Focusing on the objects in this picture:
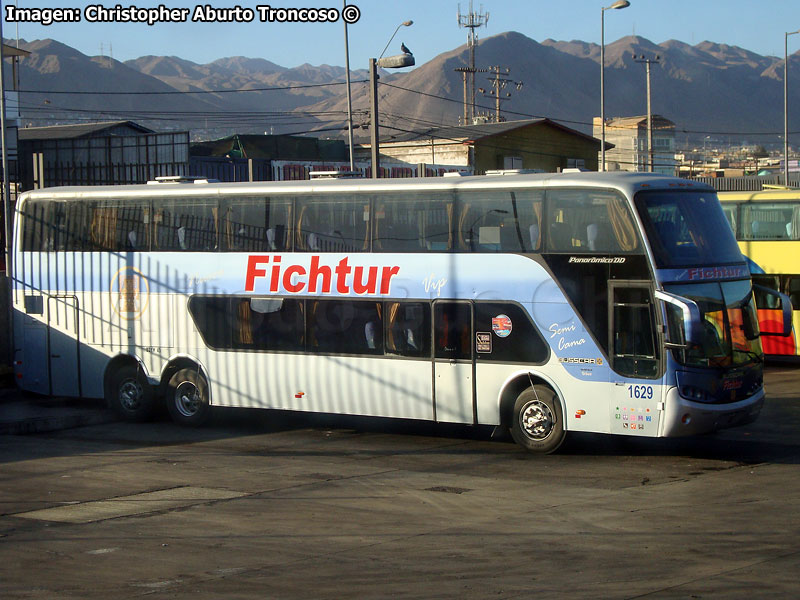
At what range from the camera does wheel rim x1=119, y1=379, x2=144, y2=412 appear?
18.3 meters

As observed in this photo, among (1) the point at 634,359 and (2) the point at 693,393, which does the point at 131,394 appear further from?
(2) the point at 693,393

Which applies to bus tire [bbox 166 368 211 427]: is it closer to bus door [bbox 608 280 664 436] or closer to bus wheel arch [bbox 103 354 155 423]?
bus wheel arch [bbox 103 354 155 423]

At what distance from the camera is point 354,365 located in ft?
52.6

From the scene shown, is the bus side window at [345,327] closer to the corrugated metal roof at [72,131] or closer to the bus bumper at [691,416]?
the bus bumper at [691,416]

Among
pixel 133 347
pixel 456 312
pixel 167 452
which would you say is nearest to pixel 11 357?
pixel 133 347

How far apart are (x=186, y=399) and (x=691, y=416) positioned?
8.55 metres

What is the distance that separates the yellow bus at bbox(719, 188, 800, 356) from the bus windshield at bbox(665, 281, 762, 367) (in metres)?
10.2

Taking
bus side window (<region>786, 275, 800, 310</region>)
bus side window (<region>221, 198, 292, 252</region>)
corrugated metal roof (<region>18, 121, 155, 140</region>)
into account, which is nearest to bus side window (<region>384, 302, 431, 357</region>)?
bus side window (<region>221, 198, 292, 252</region>)

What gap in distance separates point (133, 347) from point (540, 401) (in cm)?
746

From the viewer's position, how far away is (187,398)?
58.5 feet

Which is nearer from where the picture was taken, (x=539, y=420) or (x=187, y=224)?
(x=539, y=420)

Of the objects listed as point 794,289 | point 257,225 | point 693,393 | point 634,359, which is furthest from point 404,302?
point 794,289

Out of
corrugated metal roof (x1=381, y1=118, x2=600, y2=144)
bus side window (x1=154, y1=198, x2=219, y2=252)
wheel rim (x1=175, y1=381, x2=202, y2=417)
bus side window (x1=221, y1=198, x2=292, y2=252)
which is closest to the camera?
bus side window (x1=221, y1=198, x2=292, y2=252)

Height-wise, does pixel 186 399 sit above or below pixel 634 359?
below
